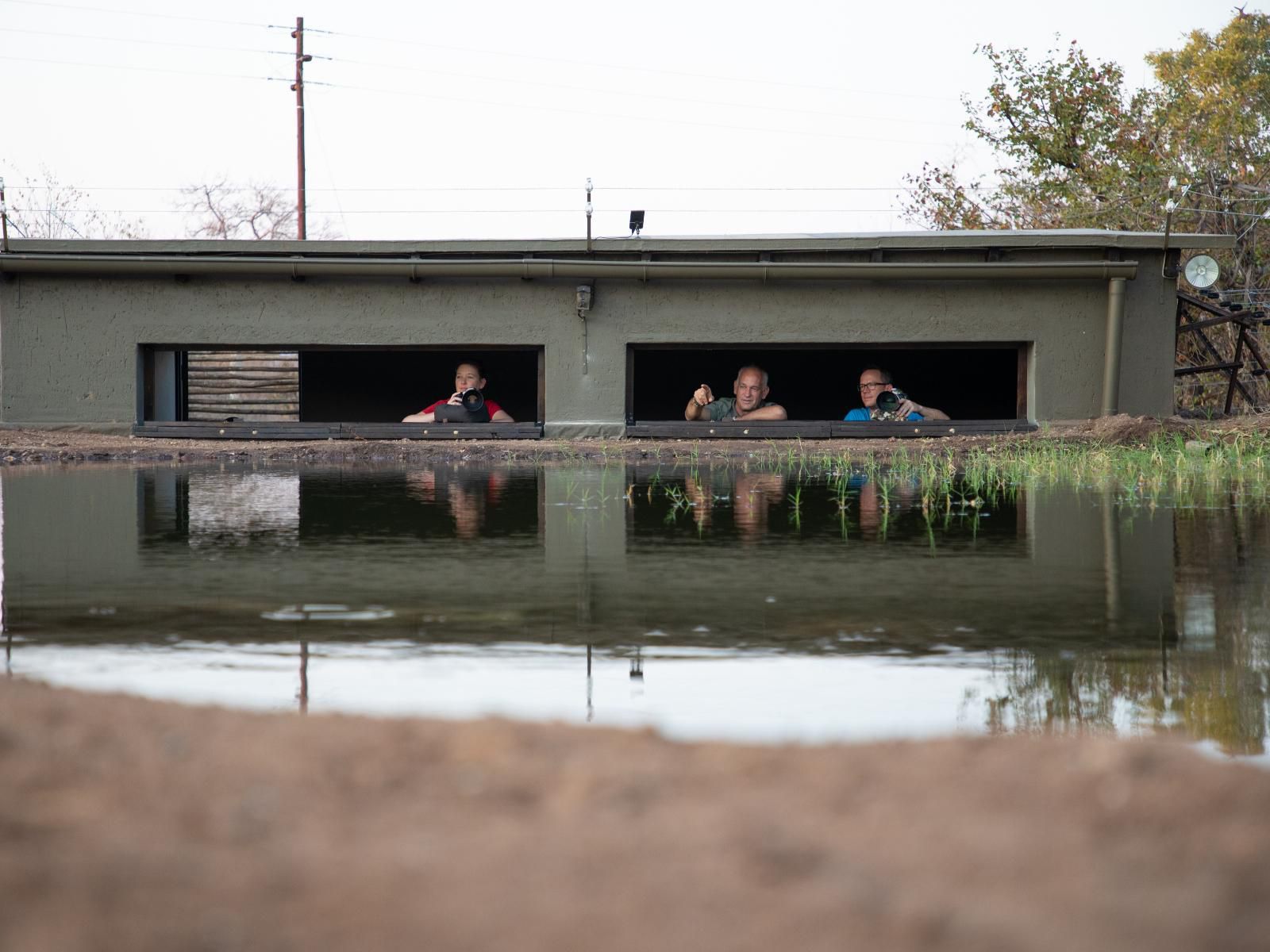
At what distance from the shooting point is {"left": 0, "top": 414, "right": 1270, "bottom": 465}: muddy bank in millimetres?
13500

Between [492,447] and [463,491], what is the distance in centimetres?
444

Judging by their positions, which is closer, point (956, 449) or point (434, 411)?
point (956, 449)

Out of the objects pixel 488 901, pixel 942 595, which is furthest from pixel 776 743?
pixel 942 595

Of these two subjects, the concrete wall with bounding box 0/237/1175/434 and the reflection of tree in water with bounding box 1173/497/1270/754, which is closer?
the reflection of tree in water with bounding box 1173/497/1270/754

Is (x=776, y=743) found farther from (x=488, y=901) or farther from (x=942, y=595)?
(x=942, y=595)

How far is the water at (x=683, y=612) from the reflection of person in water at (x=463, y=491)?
99mm

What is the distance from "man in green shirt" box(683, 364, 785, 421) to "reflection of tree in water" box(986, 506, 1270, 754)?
11.0m

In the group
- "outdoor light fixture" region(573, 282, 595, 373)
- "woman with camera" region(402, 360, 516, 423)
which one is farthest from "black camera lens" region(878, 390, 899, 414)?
"woman with camera" region(402, 360, 516, 423)

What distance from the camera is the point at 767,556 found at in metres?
5.95

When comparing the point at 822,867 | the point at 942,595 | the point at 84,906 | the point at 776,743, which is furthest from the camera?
the point at 942,595

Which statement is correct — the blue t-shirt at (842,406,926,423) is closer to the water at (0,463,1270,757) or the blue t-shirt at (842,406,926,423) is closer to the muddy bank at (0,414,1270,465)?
the muddy bank at (0,414,1270,465)

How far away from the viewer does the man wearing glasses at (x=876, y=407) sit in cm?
1577

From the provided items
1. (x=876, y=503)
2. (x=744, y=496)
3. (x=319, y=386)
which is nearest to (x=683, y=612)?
(x=876, y=503)

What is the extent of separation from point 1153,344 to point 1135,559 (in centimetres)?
1023
